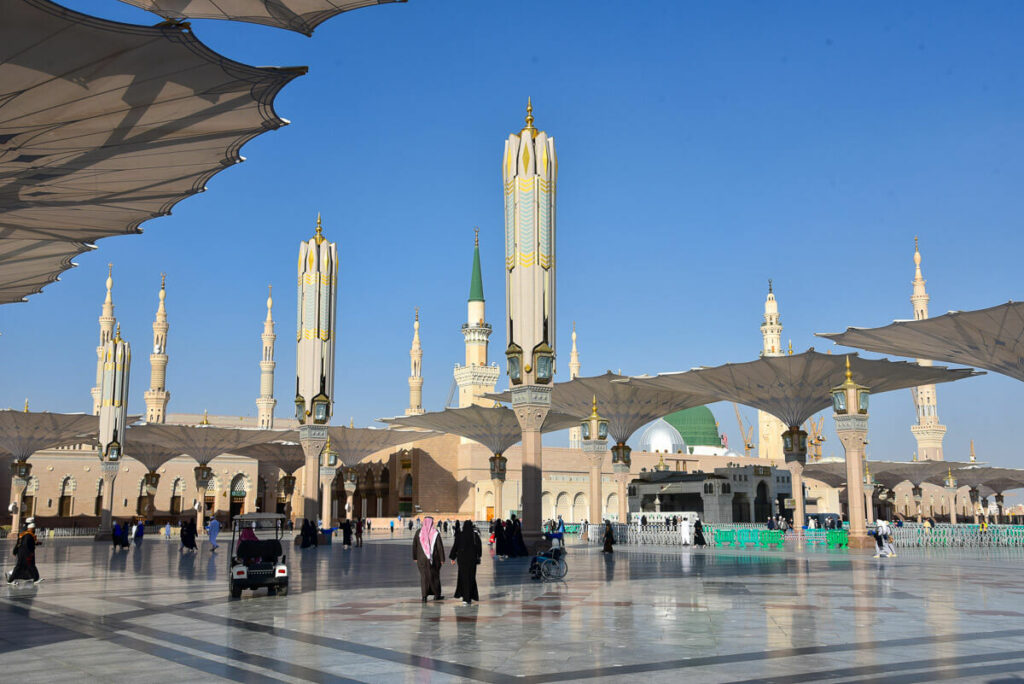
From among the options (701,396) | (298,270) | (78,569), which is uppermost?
(298,270)

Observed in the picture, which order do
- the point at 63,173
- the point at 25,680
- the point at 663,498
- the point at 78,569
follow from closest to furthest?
the point at 25,680
the point at 63,173
the point at 78,569
the point at 663,498

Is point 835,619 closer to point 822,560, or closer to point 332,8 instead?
point 332,8

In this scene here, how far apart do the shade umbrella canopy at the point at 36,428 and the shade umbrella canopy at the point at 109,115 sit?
33.7 m

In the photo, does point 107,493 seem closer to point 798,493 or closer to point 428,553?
point 798,493

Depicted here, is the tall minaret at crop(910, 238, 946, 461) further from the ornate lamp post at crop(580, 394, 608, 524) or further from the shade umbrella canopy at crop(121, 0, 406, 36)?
the shade umbrella canopy at crop(121, 0, 406, 36)

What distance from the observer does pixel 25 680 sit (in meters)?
6.95

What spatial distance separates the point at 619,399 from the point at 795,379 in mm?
8470

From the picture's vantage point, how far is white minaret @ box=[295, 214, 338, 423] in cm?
3291

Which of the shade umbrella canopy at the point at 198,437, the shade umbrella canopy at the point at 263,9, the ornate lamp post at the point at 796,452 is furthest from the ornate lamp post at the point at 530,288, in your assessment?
the shade umbrella canopy at the point at 198,437

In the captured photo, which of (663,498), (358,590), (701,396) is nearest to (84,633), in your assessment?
(358,590)

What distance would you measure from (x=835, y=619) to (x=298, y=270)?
27.0 m

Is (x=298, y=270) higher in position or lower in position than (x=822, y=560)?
higher

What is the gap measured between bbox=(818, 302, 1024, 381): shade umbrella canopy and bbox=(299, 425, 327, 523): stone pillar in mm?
18200

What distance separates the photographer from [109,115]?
434 inches
